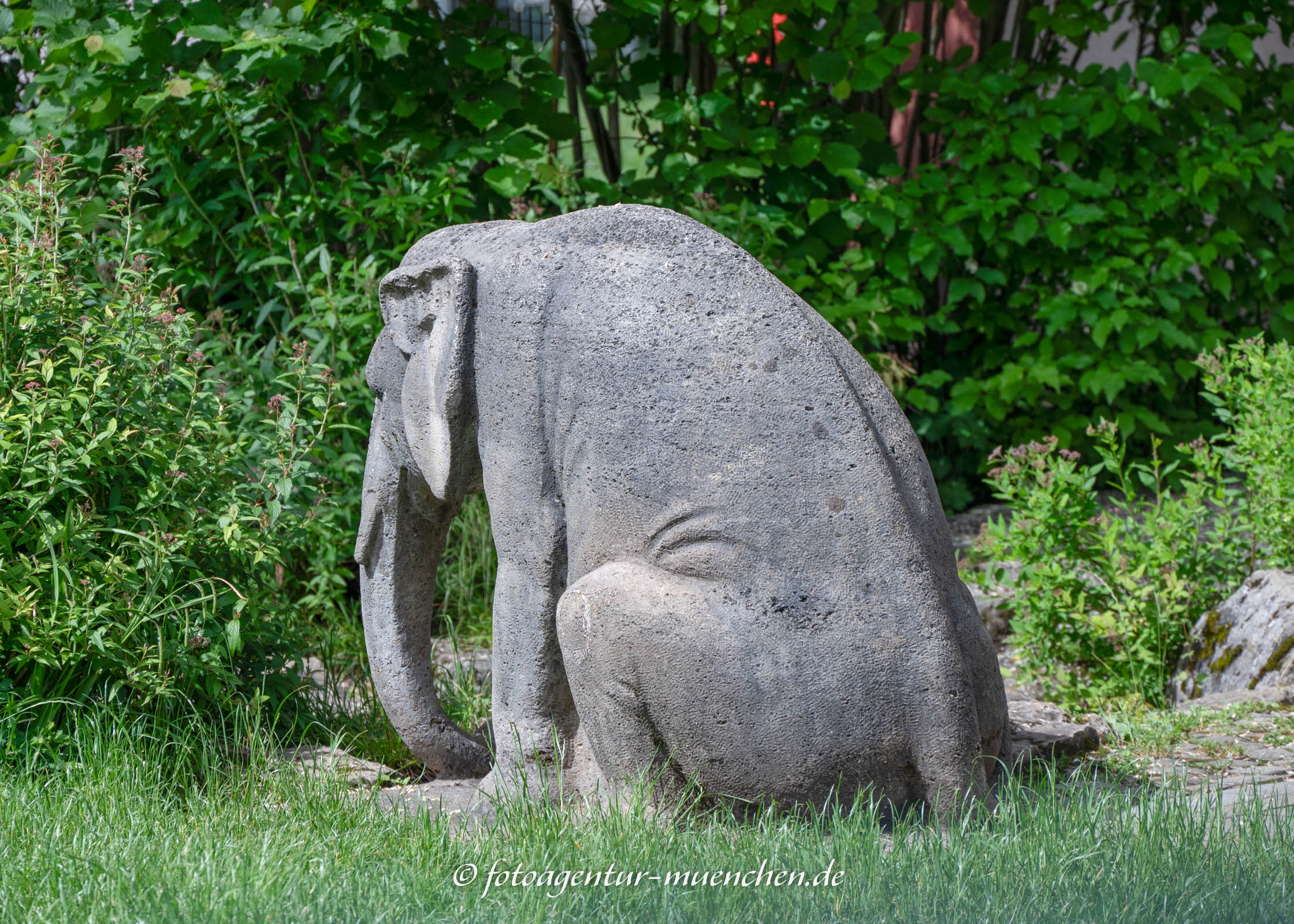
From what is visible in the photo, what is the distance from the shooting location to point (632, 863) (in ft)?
7.70

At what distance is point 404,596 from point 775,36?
4.36 metres

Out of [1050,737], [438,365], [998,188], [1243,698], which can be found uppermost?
[998,188]

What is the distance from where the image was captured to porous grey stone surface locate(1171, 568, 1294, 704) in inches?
161

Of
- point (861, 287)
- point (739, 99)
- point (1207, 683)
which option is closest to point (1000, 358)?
point (861, 287)

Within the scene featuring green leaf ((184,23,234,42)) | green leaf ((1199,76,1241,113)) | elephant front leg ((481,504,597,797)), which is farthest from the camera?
green leaf ((1199,76,1241,113))

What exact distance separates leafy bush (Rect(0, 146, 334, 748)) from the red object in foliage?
330 cm

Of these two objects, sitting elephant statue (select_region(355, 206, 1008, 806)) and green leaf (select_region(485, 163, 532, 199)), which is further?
green leaf (select_region(485, 163, 532, 199))

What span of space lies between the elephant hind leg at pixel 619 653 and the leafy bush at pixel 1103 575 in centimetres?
213

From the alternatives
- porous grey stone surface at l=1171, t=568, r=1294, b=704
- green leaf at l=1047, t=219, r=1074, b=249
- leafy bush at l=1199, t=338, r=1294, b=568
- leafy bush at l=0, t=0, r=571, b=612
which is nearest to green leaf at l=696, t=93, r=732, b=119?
leafy bush at l=0, t=0, r=571, b=612

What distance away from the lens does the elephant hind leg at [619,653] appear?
2.52 m

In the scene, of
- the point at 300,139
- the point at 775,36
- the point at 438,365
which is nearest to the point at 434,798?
the point at 438,365

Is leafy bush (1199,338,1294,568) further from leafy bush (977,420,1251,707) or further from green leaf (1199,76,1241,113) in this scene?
green leaf (1199,76,1241,113)

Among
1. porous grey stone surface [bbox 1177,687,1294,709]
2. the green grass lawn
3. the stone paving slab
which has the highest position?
the green grass lawn

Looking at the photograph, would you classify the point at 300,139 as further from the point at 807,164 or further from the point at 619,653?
the point at 619,653
